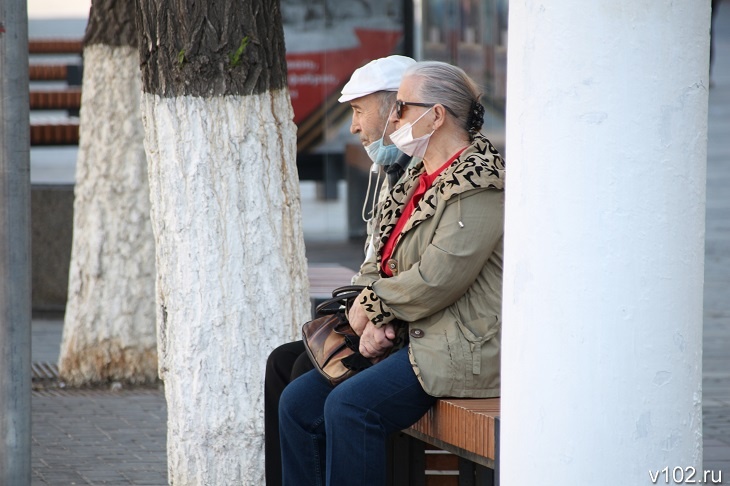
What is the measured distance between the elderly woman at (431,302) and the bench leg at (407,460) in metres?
0.48

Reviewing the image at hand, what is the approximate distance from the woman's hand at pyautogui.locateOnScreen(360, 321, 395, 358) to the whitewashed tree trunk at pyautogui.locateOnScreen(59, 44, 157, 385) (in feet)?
11.2

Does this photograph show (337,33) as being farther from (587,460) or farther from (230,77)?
(587,460)

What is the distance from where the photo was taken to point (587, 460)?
2387 millimetres

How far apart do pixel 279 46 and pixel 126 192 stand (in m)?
2.63

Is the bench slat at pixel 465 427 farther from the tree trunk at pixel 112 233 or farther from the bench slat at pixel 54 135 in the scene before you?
the bench slat at pixel 54 135

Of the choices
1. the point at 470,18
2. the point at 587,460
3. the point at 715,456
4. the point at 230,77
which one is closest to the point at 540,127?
the point at 587,460

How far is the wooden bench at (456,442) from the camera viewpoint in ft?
10.1

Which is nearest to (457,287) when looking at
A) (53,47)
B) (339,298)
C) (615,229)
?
(339,298)

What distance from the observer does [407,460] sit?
3.88m

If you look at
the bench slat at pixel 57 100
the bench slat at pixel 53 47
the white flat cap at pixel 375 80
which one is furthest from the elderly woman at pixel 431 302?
the bench slat at pixel 53 47

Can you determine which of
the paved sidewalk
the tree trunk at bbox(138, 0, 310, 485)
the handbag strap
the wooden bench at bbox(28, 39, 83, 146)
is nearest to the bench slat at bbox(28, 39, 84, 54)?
the wooden bench at bbox(28, 39, 83, 146)

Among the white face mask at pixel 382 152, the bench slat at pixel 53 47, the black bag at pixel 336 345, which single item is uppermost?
the bench slat at pixel 53 47

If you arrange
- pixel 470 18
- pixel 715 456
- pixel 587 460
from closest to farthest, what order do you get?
pixel 587 460 → pixel 715 456 → pixel 470 18

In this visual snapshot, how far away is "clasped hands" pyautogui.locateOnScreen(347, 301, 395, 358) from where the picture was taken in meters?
3.45
